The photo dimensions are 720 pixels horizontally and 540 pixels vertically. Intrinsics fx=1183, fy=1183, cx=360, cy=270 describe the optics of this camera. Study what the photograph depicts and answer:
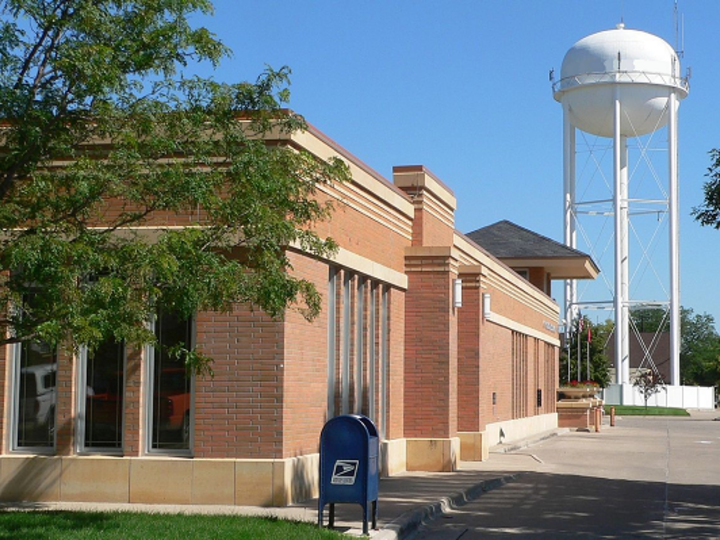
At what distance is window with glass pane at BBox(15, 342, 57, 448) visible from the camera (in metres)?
16.2

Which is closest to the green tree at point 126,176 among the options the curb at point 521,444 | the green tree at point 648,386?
the curb at point 521,444

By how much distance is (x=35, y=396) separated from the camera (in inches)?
640

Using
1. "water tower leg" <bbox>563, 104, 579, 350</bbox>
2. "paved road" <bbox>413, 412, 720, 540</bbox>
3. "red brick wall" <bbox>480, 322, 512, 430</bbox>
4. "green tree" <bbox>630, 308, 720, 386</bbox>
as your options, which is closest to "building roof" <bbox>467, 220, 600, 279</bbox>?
"red brick wall" <bbox>480, 322, 512, 430</bbox>

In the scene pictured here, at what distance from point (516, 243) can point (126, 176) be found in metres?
35.8

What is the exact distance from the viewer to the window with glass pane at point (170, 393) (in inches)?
625

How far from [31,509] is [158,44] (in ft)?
20.8

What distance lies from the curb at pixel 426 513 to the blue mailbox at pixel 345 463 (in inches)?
13.7

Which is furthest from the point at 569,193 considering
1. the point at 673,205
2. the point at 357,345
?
the point at 357,345

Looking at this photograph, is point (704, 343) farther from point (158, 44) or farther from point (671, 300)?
point (158, 44)

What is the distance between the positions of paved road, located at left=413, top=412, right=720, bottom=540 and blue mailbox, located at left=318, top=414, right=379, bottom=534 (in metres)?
1.13

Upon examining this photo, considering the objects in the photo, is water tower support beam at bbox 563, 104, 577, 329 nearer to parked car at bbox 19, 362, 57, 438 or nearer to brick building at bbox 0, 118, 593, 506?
brick building at bbox 0, 118, 593, 506

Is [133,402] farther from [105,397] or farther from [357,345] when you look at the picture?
[357,345]

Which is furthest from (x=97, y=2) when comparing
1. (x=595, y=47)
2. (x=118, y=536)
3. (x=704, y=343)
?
(x=704, y=343)

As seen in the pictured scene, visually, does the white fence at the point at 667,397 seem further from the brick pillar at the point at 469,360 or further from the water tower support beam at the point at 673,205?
the brick pillar at the point at 469,360
